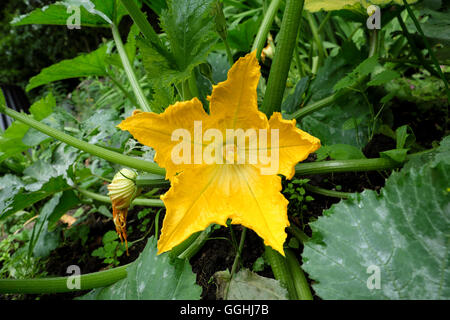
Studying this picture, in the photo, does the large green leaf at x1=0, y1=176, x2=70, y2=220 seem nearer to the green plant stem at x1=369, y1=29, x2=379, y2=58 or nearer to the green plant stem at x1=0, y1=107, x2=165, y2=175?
the green plant stem at x1=0, y1=107, x2=165, y2=175

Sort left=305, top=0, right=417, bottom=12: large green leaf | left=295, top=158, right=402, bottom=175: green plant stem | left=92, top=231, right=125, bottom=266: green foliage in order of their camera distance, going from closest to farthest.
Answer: left=295, top=158, right=402, bottom=175: green plant stem < left=305, top=0, right=417, bottom=12: large green leaf < left=92, top=231, right=125, bottom=266: green foliage

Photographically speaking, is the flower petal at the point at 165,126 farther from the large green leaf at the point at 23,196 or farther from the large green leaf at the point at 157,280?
the large green leaf at the point at 23,196

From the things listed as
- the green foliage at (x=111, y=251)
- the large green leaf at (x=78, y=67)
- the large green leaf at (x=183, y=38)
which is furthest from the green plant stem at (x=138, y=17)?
the green foliage at (x=111, y=251)

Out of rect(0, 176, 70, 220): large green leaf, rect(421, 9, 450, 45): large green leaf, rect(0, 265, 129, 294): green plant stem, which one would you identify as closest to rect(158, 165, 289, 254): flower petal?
rect(0, 265, 129, 294): green plant stem

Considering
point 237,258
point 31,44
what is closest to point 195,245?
point 237,258

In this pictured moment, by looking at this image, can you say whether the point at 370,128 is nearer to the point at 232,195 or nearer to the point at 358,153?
the point at 358,153
